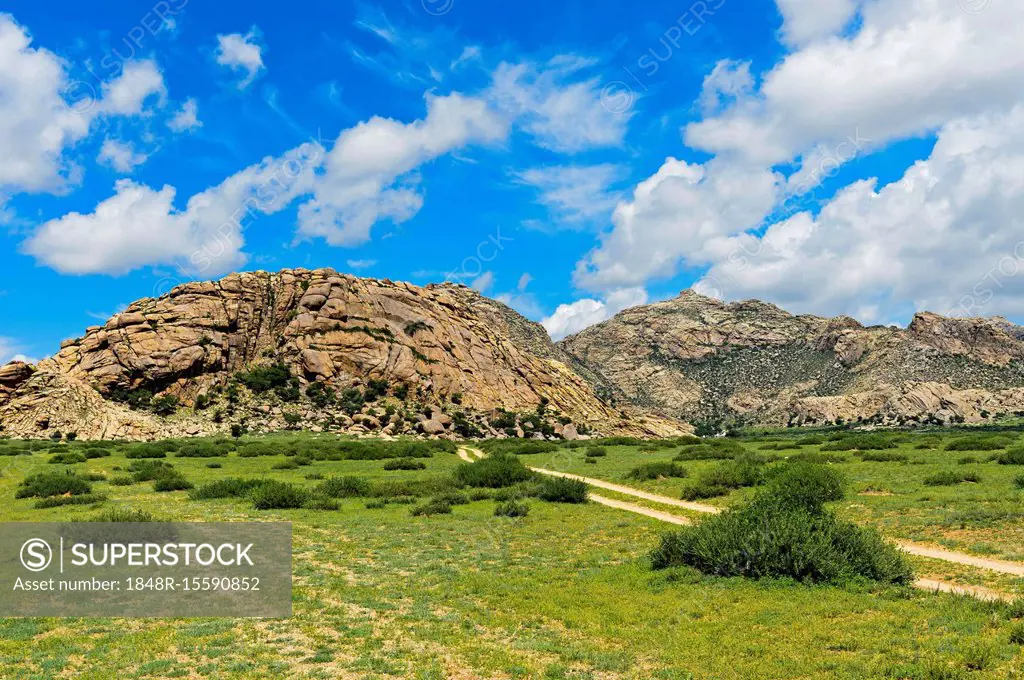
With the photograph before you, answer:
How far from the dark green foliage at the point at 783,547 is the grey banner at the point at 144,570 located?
1055 centimetres

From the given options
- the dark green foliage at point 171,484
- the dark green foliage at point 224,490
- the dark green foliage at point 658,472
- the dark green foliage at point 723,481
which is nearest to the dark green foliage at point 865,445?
the dark green foliage at point 658,472

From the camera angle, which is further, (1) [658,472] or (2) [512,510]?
(1) [658,472]

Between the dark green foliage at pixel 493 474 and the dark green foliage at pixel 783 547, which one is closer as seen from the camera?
the dark green foliage at pixel 783 547

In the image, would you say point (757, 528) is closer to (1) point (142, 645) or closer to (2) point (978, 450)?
(1) point (142, 645)

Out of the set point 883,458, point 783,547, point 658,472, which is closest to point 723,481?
point 658,472

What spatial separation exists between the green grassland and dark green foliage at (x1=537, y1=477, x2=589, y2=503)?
12.0ft

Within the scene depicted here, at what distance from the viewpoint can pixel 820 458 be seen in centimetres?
4403

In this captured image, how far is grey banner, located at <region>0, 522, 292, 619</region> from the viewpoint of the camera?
1457cm

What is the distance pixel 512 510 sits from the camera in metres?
28.0

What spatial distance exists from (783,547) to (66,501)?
30.8 metres

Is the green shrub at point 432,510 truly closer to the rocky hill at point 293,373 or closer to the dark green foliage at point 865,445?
the dark green foliage at point 865,445

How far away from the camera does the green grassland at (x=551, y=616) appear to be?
10.7 m

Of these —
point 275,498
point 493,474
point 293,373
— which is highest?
point 293,373

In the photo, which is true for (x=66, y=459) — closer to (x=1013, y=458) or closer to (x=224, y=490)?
(x=224, y=490)
